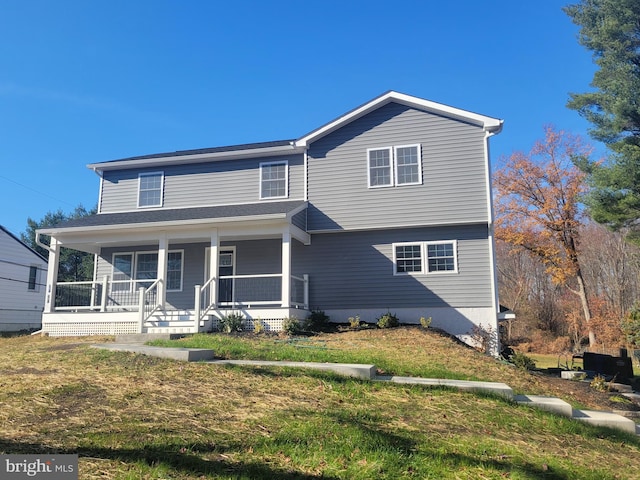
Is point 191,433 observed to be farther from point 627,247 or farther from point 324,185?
point 627,247

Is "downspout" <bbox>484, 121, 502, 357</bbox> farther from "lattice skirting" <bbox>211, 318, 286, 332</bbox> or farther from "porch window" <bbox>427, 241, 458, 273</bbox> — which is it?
"lattice skirting" <bbox>211, 318, 286, 332</bbox>

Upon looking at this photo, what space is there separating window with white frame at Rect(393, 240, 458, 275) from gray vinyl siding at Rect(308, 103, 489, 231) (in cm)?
72

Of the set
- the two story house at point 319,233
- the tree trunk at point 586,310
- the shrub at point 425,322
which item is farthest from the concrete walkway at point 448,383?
the tree trunk at point 586,310

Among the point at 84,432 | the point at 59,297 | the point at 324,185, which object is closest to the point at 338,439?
the point at 84,432

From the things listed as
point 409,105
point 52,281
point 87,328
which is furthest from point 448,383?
point 52,281

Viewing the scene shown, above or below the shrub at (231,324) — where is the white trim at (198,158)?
above

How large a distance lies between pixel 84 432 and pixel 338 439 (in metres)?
2.28

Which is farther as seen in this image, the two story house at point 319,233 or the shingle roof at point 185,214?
the shingle roof at point 185,214

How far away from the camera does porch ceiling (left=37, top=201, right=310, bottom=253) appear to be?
525 inches

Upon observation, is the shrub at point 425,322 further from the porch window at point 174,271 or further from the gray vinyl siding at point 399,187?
the porch window at point 174,271

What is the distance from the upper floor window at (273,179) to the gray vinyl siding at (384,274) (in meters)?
1.99

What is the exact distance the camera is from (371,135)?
15.3 meters

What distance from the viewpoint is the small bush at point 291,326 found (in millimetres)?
12219

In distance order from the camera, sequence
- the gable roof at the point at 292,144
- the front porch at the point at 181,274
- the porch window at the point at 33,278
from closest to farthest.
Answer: the front porch at the point at 181,274 → the gable roof at the point at 292,144 → the porch window at the point at 33,278
